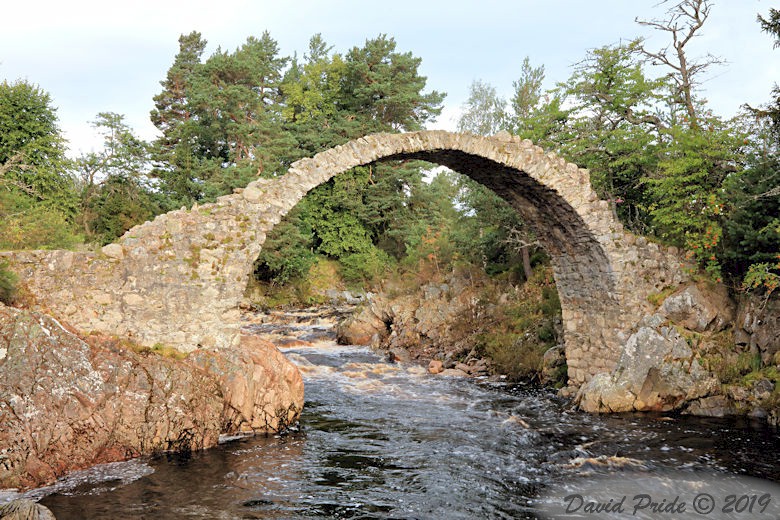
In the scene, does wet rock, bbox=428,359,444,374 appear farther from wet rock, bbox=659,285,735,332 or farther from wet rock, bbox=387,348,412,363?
wet rock, bbox=659,285,735,332

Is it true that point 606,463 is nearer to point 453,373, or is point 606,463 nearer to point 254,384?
point 254,384

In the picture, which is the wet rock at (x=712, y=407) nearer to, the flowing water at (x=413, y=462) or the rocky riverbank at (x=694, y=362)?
the rocky riverbank at (x=694, y=362)

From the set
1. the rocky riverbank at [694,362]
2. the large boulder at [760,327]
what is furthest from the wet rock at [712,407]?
the large boulder at [760,327]

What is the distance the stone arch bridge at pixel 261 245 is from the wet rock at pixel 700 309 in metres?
0.43

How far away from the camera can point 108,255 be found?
6477mm

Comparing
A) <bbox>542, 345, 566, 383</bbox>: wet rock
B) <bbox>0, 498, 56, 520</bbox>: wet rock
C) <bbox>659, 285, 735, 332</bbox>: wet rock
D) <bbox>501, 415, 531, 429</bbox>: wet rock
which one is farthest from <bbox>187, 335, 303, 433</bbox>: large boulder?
<bbox>659, 285, 735, 332</bbox>: wet rock

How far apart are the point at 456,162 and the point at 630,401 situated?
5097 millimetres

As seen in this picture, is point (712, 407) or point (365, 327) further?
point (365, 327)

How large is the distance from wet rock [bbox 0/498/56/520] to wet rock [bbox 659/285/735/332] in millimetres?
9193

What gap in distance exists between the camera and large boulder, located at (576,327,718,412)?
316 inches

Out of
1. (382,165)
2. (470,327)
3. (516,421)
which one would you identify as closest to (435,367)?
(470,327)

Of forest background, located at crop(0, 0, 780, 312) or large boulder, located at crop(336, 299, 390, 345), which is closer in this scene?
forest background, located at crop(0, 0, 780, 312)

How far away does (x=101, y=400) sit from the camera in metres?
5.47

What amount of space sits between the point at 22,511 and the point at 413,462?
12.8ft
